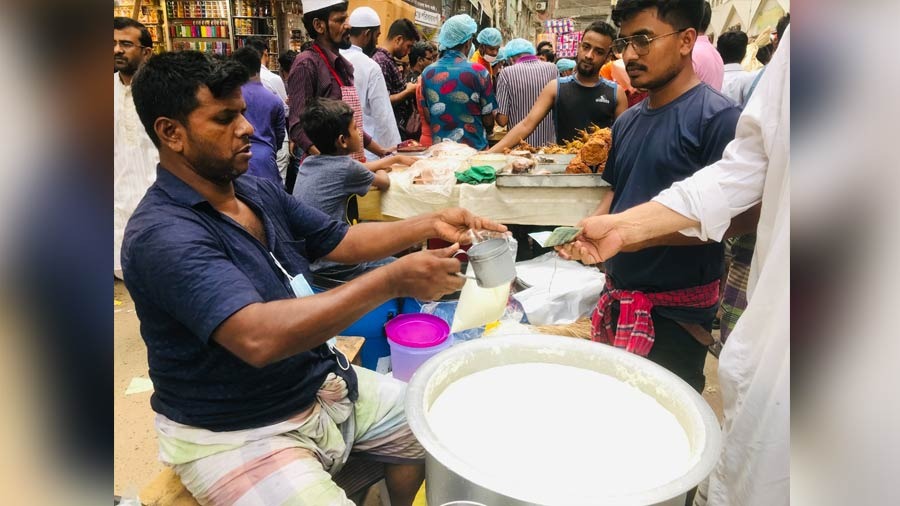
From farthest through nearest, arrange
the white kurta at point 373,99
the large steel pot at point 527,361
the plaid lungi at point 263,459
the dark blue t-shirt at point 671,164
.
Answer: the white kurta at point 373,99, the dark blue t-shirt at point 671,164, the plaid lungi at point 263,459, the large steel pot at point 527,361

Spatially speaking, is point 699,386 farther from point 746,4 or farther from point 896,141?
point 746,4

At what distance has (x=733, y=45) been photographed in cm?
464

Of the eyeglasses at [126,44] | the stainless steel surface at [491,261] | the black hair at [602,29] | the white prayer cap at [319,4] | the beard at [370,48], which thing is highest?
the beard at [370,48]

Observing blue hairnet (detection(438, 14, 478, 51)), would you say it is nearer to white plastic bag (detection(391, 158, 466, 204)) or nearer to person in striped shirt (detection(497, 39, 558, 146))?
person in striped shirt (detection(497, 39, 558, 146))

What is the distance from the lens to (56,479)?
0.40 meters

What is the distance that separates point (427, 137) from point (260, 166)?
180cm

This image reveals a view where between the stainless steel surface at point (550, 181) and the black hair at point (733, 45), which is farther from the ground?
the black hair at point (733, 45)

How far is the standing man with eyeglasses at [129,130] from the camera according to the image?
3340mm

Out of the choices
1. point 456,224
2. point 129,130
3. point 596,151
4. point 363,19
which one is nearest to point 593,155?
point 596,151

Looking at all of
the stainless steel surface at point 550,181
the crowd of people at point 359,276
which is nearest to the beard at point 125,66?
the crowd of people at point 359,276

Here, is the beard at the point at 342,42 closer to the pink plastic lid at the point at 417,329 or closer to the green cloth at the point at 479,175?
the green cloth at the point at 479,175

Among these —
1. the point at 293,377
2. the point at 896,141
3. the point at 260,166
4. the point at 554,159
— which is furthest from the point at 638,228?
the point at 260,166

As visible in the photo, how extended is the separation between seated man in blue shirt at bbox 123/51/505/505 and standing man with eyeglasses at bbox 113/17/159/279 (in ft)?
7.52

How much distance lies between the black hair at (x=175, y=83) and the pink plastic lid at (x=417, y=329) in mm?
1626
